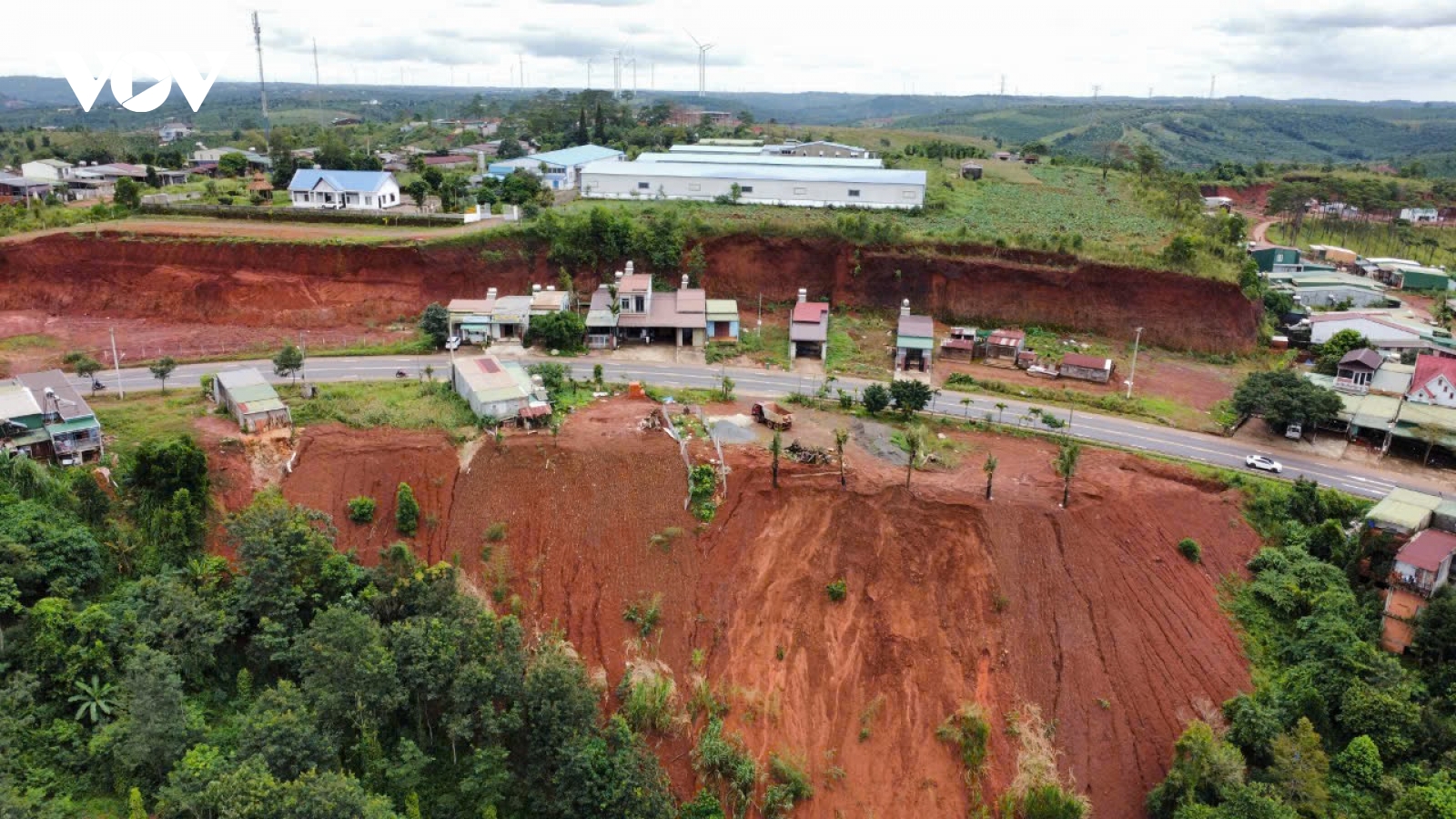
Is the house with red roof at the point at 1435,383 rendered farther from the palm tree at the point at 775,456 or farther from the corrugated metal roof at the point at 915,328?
the palm tree at the point at 775,456

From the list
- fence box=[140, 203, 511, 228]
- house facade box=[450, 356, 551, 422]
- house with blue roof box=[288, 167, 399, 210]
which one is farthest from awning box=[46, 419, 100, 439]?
house with blue roof box=[288, 167, 399, 210]

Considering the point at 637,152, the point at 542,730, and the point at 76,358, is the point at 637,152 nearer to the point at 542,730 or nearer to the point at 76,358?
the point at 76,358

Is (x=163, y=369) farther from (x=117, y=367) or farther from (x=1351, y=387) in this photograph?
(x=1351, y=387)

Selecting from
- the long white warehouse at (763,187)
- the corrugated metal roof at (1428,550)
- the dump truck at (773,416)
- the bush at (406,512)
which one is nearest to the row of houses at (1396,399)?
the corrugated metal roof at (1428,550)

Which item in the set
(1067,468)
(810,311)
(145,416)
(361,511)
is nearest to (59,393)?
(145,416)

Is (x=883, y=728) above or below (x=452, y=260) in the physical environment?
below

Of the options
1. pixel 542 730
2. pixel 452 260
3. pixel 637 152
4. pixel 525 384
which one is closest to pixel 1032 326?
pixel 525 384

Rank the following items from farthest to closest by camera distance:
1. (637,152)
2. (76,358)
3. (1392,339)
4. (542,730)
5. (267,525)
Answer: (637,152) → (1392,339) → (76,358) → (267,525) → (542,730)
